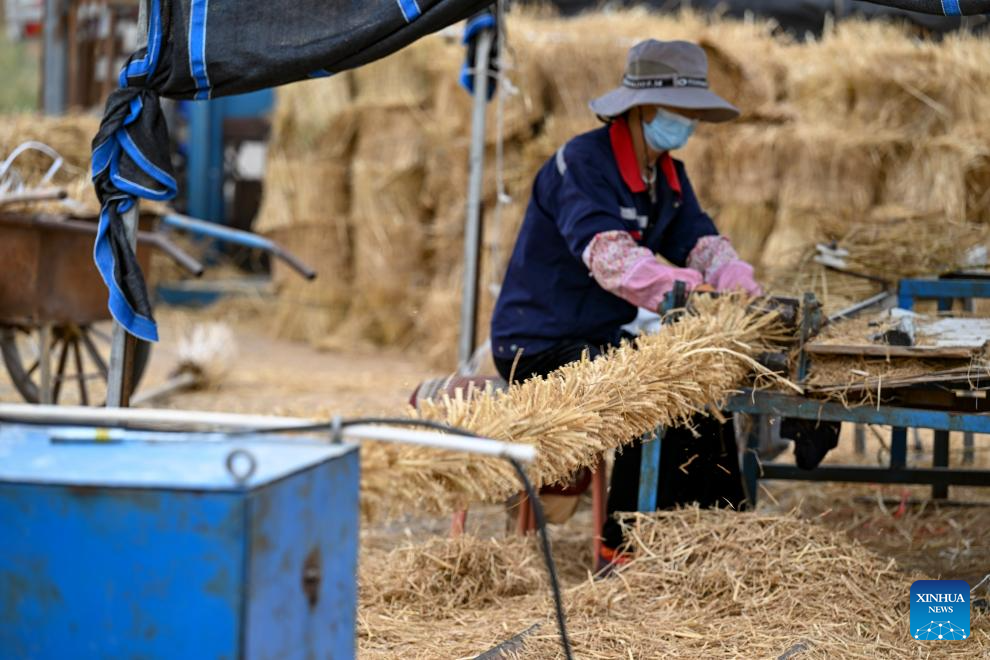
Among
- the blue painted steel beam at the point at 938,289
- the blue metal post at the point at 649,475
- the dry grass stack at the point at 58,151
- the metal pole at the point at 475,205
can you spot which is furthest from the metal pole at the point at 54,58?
the blue metal post at the point at 649,475

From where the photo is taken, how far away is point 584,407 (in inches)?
121

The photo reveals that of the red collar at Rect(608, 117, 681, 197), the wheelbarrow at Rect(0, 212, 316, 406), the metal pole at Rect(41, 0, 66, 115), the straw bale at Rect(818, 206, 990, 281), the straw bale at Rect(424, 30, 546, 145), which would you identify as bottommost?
the wheelbarrow at Rect(0, 212, 316, 406)

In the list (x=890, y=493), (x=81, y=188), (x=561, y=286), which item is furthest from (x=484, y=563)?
(x=81, y=188)

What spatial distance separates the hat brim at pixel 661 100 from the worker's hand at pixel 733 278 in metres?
0.53

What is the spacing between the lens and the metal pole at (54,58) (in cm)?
1286

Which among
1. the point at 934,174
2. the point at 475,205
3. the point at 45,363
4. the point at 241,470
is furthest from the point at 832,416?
the point at 934,174

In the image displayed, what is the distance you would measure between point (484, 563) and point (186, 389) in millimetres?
4848

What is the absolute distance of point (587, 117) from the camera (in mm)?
8641

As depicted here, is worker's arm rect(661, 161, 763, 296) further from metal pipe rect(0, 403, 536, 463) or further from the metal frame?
metal pipe rect(0, 403, 536, 463)

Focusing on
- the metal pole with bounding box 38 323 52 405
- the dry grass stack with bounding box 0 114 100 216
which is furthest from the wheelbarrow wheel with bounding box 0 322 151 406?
the dry grass stack with bounding box 0 114 100 216

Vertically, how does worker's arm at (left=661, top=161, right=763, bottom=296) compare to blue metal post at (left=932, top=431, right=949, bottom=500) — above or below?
above

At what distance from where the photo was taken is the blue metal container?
6.49 ft

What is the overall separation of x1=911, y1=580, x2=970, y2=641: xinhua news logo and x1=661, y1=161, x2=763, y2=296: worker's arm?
1461 millimetres

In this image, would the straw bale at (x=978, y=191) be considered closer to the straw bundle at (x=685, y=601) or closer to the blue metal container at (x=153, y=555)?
the straw bundle at (x=685, y=601)
